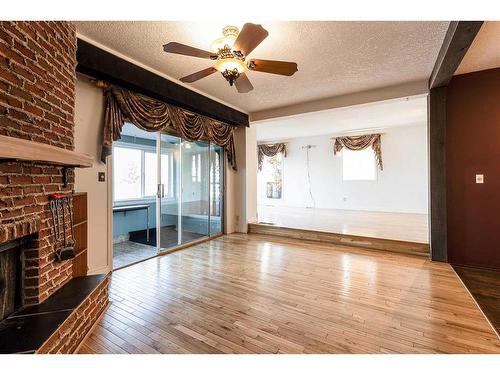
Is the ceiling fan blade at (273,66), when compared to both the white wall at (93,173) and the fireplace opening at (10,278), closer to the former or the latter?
the white wall at (93,173)

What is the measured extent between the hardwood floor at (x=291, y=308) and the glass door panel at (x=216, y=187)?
5.51ft

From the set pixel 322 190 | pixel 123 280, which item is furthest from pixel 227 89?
pixel 322 190

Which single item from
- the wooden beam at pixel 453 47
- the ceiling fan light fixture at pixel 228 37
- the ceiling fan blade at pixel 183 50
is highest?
the ceiling fan light fixture at pixel 228 37

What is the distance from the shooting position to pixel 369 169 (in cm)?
754

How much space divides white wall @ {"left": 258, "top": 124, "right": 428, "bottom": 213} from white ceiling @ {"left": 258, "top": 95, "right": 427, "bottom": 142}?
1.47ft

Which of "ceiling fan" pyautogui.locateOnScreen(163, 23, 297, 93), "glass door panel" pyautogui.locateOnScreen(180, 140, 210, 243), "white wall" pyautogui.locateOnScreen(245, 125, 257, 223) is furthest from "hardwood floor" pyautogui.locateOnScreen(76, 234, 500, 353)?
"ceiling fan" pyautogui.locateOnScreen(163, 23, 297, 93)

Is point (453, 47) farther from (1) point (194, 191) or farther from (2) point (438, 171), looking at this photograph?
(1) point (194, 191)

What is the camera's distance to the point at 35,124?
1.66 metres

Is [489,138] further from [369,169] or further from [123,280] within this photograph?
[123,280]

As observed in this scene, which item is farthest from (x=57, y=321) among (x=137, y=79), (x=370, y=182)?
(x=370, y=182)

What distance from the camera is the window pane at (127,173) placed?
510 cm

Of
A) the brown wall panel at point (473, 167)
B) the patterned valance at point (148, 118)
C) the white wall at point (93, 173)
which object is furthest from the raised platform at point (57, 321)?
the brown wall panel at point (473, 167)

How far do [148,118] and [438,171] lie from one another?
419 cm

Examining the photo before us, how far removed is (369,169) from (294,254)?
515 cm
